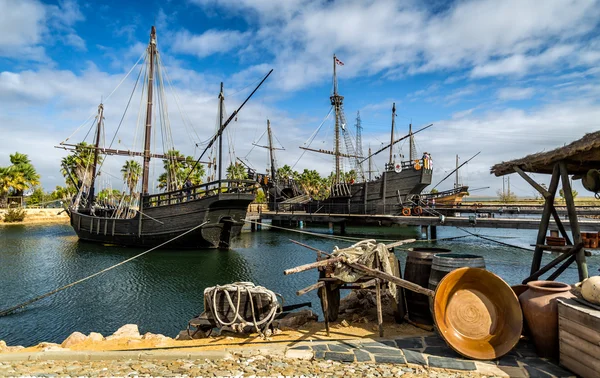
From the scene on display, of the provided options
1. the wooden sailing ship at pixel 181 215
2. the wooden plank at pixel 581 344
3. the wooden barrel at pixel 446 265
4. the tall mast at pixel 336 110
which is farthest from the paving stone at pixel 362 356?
the tall mast at pixel 336 110

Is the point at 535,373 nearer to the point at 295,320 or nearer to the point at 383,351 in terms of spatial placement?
the point at 383,351

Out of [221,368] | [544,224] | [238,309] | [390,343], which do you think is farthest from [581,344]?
[238,309]

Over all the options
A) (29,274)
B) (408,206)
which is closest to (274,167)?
(408,206)

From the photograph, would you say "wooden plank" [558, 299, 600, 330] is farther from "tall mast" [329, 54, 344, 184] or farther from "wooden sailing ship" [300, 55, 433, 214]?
"tall mast" [329, 54, 344, 184]

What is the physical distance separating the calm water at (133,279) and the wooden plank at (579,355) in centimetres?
613

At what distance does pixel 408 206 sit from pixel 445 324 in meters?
26.5

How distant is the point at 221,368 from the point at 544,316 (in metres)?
4.36

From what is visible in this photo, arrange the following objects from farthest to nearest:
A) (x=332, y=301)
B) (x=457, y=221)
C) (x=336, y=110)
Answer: (x=336, y=110) < (x=457, y=221) < (x=332, y=301)

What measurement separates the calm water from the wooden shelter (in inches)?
229

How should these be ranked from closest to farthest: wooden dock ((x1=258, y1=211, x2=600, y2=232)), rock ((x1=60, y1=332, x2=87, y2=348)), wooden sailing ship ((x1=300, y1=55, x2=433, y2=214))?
rock ((x1=60, y1=332, x2=87, y2=348)), wooden dock ((x1=258, y1=211, x2=600, y2=232)), wooden sailing ship ((x1=300, y1=55, x2=433, y2=214))

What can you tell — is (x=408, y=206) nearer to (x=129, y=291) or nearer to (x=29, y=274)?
(x=129, y=291)

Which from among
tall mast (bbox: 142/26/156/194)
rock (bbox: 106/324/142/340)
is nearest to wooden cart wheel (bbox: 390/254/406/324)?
rock (bbox: 106/324/142/340)

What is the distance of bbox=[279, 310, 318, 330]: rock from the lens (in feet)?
21.4

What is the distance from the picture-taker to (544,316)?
14.2ft
